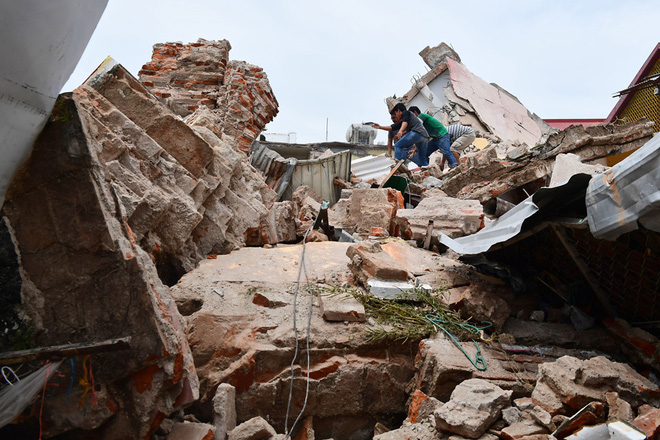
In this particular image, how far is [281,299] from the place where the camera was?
141 inches

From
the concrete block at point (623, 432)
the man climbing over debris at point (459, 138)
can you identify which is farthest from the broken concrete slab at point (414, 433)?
the man climbing over debris at point (459, 138)

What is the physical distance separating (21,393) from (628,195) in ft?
11.1

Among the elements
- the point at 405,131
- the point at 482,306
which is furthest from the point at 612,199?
the point at 405,131

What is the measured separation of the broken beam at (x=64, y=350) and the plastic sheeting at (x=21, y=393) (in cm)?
10

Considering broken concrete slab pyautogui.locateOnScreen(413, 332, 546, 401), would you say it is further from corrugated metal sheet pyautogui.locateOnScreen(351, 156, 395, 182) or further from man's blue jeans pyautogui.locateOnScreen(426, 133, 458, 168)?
man's blue jeans pyautogui.locateOnScreen(426, 133, 458, 168)

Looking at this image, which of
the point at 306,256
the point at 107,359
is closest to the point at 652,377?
the point at 306,256

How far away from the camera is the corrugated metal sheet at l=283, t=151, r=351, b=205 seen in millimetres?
9312

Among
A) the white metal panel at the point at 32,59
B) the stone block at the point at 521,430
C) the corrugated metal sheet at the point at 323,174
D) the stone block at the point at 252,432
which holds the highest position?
the corrugated metal sheet at the point at 323,174

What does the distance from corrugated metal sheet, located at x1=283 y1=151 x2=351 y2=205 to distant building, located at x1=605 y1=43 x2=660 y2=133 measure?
22.8ft

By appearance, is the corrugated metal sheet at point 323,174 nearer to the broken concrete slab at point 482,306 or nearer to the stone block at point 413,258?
the stone block at point 413,258

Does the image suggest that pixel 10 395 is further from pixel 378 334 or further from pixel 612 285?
pixel 612 285

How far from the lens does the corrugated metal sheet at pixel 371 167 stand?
1130 cm

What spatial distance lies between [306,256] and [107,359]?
2.93 metres

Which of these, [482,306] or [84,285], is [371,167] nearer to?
[482,306]
